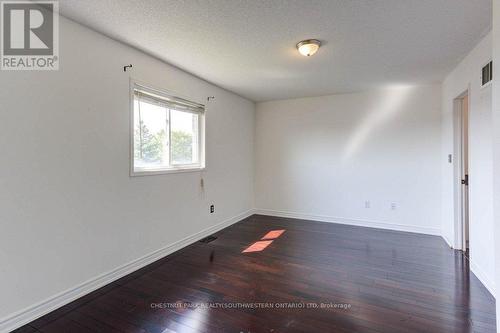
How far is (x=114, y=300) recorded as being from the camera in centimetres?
222

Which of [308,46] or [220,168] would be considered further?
[220,168]

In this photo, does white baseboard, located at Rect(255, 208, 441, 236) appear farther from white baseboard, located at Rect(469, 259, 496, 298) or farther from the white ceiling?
the white ceiling

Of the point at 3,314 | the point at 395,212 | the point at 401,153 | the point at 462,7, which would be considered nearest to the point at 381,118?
the point at 401,153

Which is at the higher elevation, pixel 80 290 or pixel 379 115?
pixel 379 115

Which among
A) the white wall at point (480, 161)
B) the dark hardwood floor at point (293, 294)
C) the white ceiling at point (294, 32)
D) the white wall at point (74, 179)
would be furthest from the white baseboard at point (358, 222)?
the white wall at point (74, 179)

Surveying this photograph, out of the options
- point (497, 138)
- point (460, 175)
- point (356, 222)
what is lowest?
point (356, 222)

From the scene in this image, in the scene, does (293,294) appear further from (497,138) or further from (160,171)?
(160,171)

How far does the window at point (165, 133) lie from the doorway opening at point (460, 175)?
349cm

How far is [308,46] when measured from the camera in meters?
2.57

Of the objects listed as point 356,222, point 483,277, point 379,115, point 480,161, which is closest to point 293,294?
point 483,277

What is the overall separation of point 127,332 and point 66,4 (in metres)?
2.50

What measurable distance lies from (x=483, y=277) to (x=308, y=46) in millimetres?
2833

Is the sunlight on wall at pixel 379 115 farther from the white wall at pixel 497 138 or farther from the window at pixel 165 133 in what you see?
the white wall at pixel 497 138

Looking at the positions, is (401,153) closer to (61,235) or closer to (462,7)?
(462,7)
